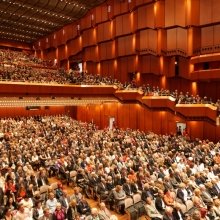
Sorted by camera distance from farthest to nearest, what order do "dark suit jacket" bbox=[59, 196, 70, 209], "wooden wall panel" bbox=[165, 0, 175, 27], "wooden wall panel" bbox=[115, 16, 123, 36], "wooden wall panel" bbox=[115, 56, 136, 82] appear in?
"wooden wall panel" bbox=[115, 16, 123, 36] → "wooden wall panel" bbox=[115, 56, 136, 82] → "wooden wall panel" bbox=[165, 0, 175, 27] → "dark suit jacket" bbox=[59, 196, 70, 209]

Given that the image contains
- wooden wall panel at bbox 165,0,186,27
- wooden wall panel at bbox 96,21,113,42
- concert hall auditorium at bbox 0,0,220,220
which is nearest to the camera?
concert hall auditorium at bbox 0,0,220,220

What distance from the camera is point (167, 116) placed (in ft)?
56.9

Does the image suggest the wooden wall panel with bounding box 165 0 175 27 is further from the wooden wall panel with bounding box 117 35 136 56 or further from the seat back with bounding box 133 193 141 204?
the seat back with bounding box 133 193 141 204

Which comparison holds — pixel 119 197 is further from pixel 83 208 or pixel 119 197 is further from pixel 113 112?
pixel 113 112

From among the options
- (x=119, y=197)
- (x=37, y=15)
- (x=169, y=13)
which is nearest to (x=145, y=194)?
(x=119, y=197)

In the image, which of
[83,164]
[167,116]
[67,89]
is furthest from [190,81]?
[83,164]

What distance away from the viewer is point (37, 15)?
78.3 ft

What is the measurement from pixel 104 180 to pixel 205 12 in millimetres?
12243

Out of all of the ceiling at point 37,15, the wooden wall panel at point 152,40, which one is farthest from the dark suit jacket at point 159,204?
the ceiling at point 37,15

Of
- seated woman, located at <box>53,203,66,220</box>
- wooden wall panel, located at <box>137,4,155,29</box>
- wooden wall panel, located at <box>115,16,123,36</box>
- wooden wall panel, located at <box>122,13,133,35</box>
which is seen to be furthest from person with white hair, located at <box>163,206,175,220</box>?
wooden wall panel, located at <box>115,16,123,36</box>

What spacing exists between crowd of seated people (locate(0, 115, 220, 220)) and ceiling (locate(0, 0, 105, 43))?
42.4 ft

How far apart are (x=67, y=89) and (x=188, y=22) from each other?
725cm

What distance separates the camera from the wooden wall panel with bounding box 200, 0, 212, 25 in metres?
16.2

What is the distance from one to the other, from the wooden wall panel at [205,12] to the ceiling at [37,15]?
8393mm
